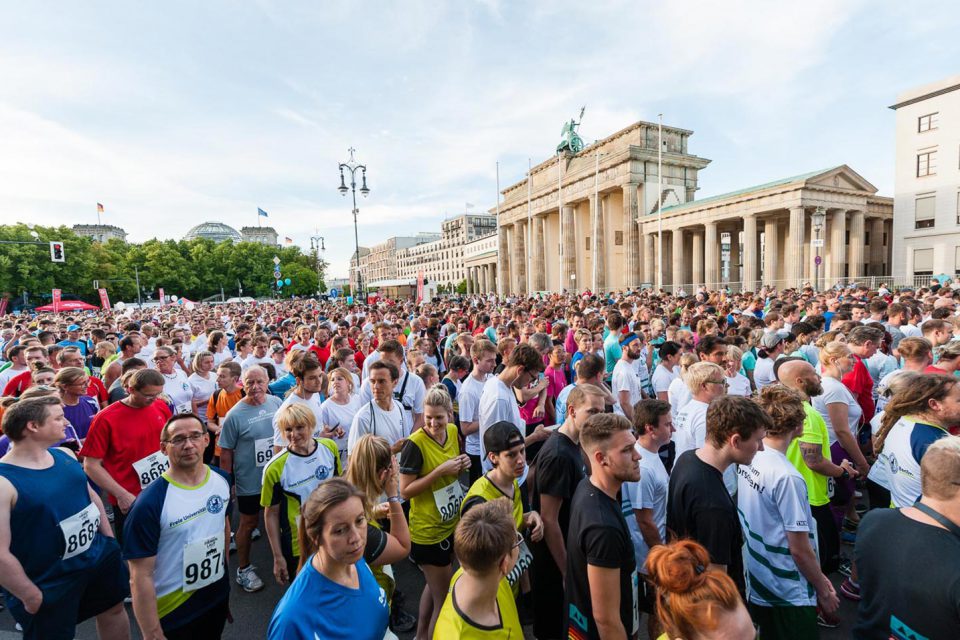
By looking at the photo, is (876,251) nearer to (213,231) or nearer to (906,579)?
(906,579)

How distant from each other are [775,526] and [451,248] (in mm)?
125793

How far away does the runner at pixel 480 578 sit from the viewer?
185 centimetres

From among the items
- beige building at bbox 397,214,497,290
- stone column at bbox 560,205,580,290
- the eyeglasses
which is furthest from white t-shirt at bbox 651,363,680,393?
beige building at bbox 397,214,497,290

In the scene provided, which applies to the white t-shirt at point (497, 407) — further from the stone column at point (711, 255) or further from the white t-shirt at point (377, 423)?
the stone column at point (711, 255)

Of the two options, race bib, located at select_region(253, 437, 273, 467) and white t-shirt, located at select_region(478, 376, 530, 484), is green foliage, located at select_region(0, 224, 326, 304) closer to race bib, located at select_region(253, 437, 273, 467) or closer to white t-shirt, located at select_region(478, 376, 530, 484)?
race bib, located at select_region(253, 437, 273, 467)

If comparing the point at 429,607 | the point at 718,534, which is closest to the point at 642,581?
the point at 718,534

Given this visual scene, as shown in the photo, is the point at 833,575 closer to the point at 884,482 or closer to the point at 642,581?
the point at 884,482

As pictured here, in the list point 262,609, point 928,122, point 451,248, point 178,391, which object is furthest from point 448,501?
point 451,248

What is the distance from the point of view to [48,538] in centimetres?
263

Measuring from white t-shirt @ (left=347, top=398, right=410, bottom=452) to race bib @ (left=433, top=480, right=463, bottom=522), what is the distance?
3.04 feet

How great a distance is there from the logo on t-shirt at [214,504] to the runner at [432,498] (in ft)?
3.86

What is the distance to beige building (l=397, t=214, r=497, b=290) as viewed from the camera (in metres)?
123

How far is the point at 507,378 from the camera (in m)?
4.04

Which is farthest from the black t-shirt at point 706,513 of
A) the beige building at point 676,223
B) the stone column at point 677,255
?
the stone column at point 677,255
